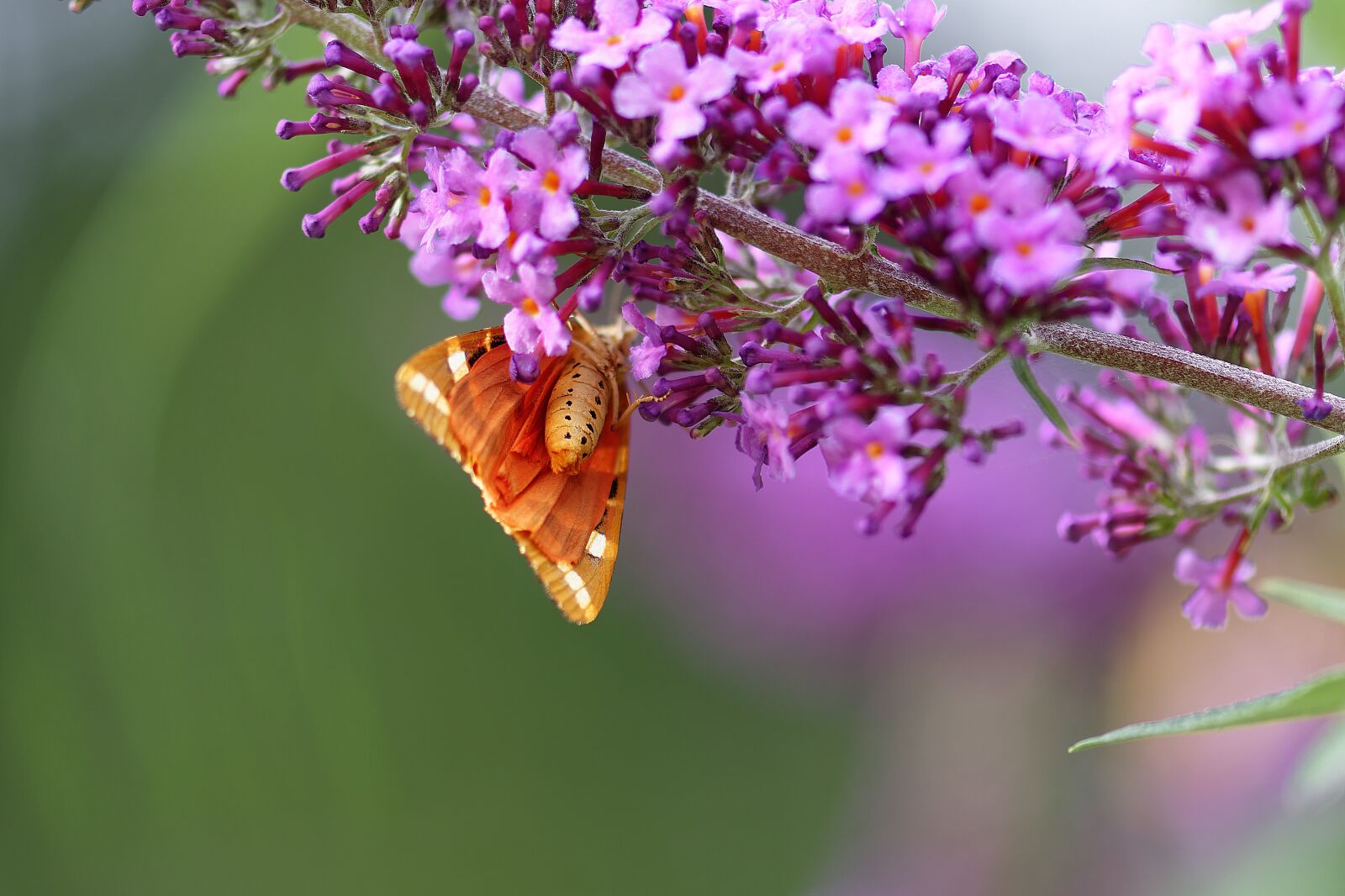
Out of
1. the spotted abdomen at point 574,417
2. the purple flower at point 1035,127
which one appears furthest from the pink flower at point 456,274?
the purple flower at point 1035,127

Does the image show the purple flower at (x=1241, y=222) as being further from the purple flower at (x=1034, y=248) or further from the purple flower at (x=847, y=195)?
the purple flower at (x=847, y=195)

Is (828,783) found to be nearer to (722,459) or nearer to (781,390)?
(722,459)

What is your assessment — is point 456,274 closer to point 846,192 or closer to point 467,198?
point 467,198

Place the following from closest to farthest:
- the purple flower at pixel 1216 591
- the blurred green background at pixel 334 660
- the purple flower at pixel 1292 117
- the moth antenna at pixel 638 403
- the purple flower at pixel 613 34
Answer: the purple flower at pixel 1292 117 → the purple flower at pixel 613 34 → the moth antenna at pixel 638 403 → the purple flower at pixel 1216 591 → the blurred green background at pixel 334 660

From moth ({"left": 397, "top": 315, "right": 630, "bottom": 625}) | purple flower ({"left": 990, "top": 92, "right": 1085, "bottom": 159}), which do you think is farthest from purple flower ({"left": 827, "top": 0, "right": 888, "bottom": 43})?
moth ({"left": 397, "top": 315, "right": 630, "bottom": 625})

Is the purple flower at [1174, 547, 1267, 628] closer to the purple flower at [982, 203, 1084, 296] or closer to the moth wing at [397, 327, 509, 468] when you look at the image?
the purple flower at [982, 203, 1084, 296]

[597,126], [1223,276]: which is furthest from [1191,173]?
[597,126]
